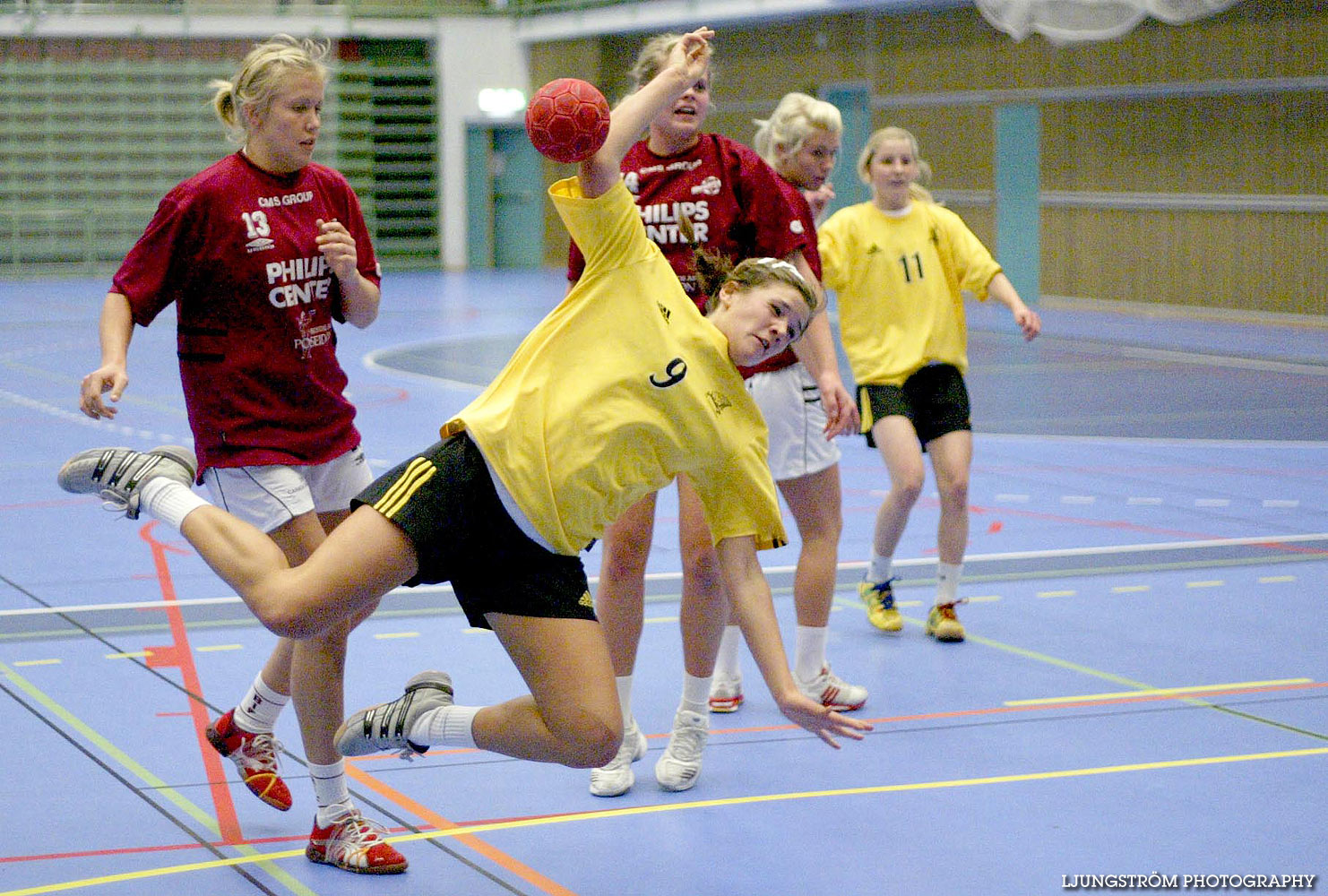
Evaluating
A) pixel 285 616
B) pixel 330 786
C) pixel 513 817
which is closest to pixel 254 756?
pixel 330 786

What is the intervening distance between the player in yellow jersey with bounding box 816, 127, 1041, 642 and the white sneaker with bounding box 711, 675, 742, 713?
1.00 meters

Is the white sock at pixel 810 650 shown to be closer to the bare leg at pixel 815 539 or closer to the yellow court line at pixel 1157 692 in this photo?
the bare leg at pixel 815 539

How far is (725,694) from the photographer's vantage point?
15.4 ft

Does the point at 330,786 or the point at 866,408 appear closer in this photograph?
the point at 330,786

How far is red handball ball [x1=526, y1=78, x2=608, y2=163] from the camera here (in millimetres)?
2986

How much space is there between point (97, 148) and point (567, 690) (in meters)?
23.0

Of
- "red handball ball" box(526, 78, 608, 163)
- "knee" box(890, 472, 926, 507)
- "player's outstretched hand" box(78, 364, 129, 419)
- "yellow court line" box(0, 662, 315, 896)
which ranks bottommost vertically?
"yellow court line" box(0, 662, 315, 896)

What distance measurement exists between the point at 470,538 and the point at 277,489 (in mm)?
568

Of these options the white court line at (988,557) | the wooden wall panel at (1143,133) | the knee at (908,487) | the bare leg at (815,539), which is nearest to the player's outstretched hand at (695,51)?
the bare leg at (815,539)

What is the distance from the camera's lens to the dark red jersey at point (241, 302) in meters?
3.45

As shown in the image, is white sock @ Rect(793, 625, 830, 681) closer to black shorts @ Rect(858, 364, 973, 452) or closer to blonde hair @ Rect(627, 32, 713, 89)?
black shorts @ Rect(858, 364, 973, 452)

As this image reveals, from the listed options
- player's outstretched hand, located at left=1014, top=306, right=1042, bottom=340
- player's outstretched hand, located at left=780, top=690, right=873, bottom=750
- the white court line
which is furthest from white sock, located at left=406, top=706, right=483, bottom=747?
player's outstretched hand, located at left=1014, top=306, right=1042, bottom=340

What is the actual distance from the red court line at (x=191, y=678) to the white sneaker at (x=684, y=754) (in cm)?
101

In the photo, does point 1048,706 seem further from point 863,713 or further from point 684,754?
point 684,754
